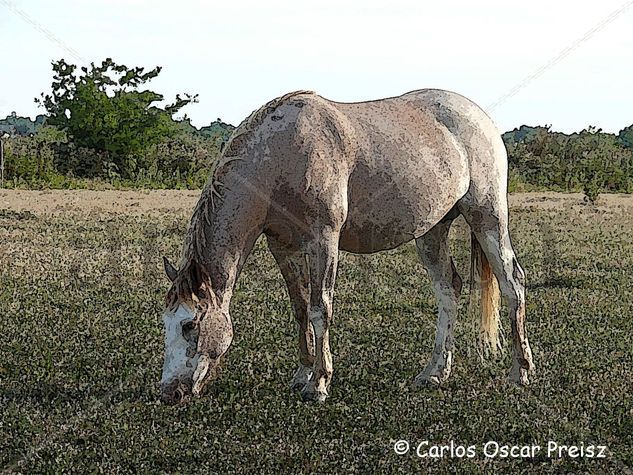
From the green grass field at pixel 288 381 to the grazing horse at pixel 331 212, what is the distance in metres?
0.35

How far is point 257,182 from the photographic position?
596 cm

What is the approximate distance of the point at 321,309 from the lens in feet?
20.7

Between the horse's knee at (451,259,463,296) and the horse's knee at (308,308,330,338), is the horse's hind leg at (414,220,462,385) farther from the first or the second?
the horse's knee at (308,308,330,338)

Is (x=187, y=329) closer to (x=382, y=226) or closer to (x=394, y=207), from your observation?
(x=382, y=226)

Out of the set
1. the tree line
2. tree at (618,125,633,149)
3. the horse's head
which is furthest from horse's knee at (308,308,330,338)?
tree at (618,125,633,149)

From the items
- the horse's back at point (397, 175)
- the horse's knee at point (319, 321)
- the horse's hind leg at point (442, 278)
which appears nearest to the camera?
the horse's knee at point (319, 321)

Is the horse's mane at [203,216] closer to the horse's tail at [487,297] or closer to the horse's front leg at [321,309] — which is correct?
the horse's front leg at [321,309]

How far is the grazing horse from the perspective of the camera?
228 inches

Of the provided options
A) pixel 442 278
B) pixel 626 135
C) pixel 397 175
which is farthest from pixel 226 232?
pixel 626 135

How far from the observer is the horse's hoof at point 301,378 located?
260 inches

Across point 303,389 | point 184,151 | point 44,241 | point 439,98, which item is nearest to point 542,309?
point 439,98

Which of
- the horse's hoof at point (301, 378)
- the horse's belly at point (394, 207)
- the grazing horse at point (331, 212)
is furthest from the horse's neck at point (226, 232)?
the horse's hoof at point (301, 378)

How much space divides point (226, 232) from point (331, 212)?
0.76 m

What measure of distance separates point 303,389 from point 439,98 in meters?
2.66
